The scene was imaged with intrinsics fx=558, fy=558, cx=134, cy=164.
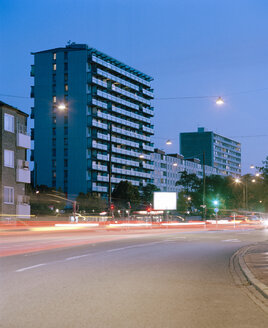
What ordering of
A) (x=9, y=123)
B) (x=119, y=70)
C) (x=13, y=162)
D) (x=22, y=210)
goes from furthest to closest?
(x=119, y=70), (x=22, y=210), (x=13, y=162), (x=9, y=123)

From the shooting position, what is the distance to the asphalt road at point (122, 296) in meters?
7.28

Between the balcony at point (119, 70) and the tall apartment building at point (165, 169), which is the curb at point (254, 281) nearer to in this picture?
the balcony at point (119, 70)

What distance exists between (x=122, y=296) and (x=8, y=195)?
43.1m

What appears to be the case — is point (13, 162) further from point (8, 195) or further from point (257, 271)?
point (257, 271)

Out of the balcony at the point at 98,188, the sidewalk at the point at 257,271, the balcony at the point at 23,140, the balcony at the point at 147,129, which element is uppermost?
the balcony at the point at 147,129

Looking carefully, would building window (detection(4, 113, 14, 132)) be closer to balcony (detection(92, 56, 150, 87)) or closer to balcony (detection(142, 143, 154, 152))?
balcony (detection(92, 56, 150, 87))

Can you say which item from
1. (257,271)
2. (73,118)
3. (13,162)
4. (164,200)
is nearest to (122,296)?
(257,271)

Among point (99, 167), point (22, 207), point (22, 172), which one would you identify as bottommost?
point (22, 207)

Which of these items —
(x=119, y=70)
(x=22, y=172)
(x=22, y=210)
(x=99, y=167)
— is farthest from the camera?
(x=119, y=70)

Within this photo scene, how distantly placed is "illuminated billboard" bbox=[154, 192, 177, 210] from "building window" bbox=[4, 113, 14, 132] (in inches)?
881

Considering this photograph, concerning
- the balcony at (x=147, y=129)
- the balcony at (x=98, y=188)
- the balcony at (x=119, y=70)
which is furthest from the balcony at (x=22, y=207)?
the balcony at (x=147, y=129)

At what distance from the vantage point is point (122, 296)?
9391 millimetres

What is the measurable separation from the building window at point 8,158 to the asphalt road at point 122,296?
35745mm

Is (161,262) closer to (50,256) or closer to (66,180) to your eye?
(50,256)
